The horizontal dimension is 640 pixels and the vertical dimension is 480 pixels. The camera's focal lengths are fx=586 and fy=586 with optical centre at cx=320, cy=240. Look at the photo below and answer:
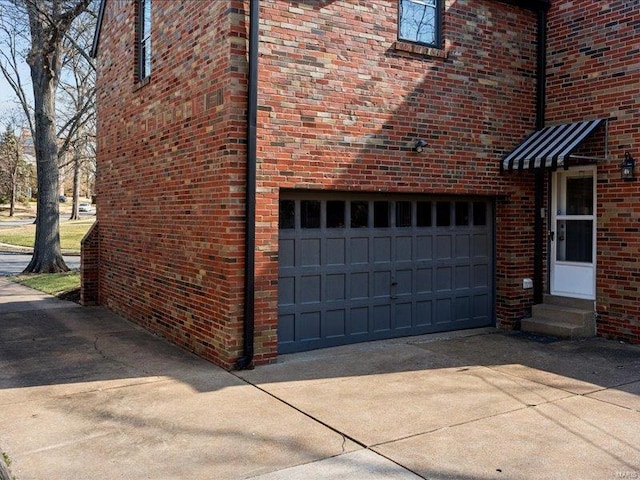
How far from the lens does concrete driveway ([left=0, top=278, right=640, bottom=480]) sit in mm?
4281

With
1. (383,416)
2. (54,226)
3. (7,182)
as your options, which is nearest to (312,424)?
(383,416)

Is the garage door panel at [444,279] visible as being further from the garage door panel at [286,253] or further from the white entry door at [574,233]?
the garage door panel at [286,253]

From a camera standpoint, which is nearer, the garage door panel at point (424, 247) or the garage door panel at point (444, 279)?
the garage door panel at point (424, 247)

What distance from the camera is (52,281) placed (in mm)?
15625

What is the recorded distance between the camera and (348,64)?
755cm

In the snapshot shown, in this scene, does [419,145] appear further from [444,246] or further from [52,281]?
[52,281]

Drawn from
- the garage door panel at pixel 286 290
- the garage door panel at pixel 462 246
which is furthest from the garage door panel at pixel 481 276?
the garage door panel at pixel 286 290

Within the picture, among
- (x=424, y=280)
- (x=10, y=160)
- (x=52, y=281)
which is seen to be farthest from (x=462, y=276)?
(x=10, y=160)

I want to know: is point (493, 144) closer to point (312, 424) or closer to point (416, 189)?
point (416, 189)

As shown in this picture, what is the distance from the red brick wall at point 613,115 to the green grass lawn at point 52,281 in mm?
11075

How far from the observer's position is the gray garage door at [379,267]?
7.60 m

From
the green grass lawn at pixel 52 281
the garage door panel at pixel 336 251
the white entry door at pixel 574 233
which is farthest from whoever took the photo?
the green grass lawn at pixel 52 281

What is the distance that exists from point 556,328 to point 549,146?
8.82ft

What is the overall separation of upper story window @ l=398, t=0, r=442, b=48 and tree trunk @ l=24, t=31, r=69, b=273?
13.4 meters
